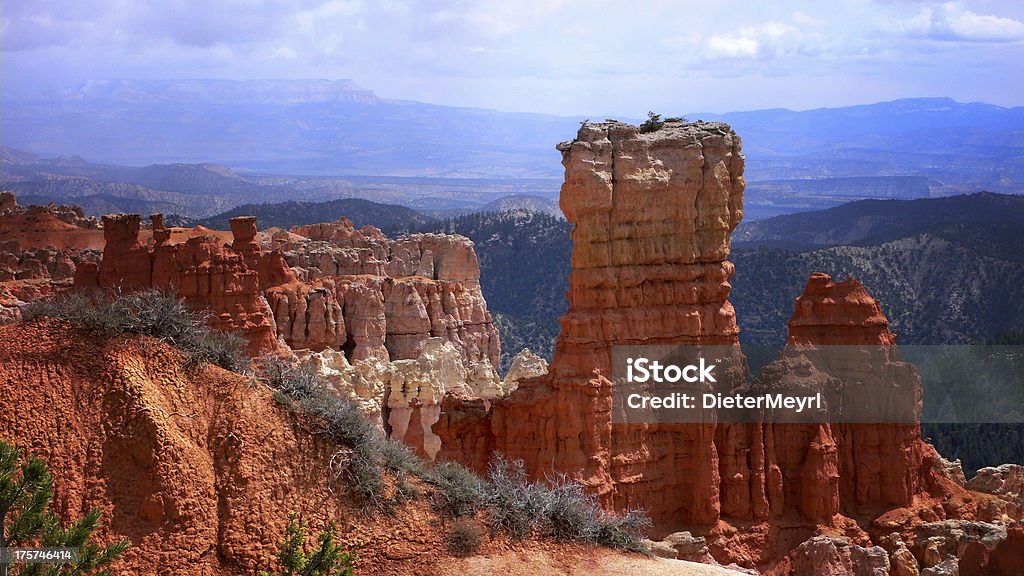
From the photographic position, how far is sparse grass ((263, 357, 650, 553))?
43.8 ft

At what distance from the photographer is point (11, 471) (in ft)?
31.5

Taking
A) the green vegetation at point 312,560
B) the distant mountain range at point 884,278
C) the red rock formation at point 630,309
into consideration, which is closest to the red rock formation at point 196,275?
the red rock formation at point 630,309

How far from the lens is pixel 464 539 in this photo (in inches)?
518

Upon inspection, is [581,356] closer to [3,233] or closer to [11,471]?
[11,471]

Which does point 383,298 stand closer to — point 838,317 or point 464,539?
point 838,317

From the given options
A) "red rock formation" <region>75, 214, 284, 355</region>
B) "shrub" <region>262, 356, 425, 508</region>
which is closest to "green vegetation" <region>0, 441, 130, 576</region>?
"shrub" <region>262, 356, 425, 508</region>

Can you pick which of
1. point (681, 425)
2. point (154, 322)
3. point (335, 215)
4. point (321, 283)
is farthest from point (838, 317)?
point (335, 215)

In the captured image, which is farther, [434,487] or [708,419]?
→ [708,419]

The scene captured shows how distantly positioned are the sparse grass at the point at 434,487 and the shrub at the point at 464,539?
0.07 ft

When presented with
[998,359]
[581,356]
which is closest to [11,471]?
[581,356]

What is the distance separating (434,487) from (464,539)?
1.01 meters

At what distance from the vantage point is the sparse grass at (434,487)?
1336 centimetres

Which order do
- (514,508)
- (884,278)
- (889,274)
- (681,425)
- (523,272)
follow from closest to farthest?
(514,508) < (681,425) < (884,278) < (889,274) < (523,272)

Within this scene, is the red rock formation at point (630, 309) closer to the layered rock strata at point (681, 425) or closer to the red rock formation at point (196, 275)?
the layered rock strata at point (681, 425)
